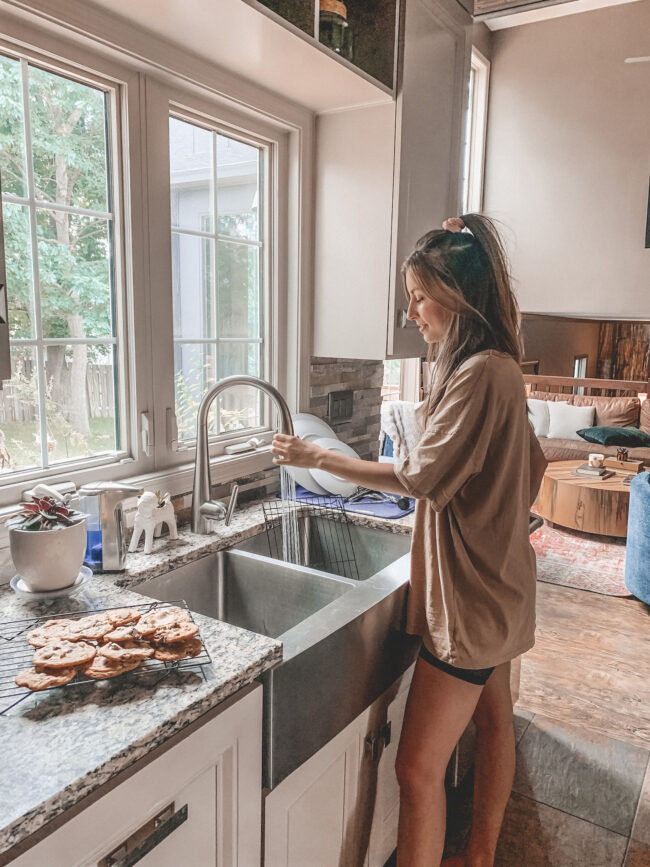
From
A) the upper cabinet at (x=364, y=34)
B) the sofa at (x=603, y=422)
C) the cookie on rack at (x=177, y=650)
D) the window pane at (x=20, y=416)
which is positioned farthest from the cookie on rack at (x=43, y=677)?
the sofa at (x=603, y=422)

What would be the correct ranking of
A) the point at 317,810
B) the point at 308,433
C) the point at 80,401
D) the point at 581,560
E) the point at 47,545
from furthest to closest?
the point at 581,560 → the point at 308,433 → the point at 80,401 → the point at 317,810 → the point at 47,545

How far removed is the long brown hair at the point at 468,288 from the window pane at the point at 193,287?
30.1 inches

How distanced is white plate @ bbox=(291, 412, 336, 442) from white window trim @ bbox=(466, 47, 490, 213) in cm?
216

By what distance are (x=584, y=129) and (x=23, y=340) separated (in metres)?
3.22

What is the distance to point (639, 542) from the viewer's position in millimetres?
3650

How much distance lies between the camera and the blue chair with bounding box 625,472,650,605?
141 inches

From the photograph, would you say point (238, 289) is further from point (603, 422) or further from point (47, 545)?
point (603, 422)

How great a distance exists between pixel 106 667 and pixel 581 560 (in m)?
4.08

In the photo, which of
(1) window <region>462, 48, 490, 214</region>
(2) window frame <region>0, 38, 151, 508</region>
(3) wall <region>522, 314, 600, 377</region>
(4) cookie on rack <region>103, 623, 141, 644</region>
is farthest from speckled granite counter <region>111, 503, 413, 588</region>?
(3) wall <region>522, 314, 600, 377</region>

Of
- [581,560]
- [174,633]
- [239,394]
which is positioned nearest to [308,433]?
[239,394]

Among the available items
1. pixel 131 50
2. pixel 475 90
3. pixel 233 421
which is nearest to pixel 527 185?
pixel 475 90

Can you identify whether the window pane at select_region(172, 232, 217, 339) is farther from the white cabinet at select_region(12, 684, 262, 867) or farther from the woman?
the white cabinet at select_region(12, 684, 262, 867)

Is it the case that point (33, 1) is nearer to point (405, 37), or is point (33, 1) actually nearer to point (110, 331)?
point (110, 331)

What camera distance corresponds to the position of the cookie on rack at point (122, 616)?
1.10 metres
